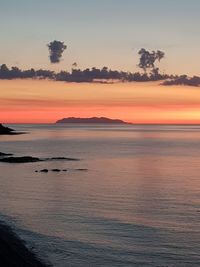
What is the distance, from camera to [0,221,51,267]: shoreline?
23.1m

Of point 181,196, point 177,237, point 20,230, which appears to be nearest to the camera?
point 177,237

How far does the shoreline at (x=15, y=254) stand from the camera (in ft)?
75.7

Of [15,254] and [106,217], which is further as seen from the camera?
[106,217]

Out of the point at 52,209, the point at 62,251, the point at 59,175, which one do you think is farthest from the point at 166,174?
the point at 62,251

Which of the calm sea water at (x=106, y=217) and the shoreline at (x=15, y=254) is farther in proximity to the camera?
the calm sea water at (x=106, y=217)

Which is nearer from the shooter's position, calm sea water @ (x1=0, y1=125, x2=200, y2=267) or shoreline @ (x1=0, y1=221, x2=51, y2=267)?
shoreline @ (x1=0, y1=221, x2=51, y2=267)

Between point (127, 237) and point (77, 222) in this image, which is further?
point (77, 222)

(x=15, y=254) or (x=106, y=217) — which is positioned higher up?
(x=15, y=254)

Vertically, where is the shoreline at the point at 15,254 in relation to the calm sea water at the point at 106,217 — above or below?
above

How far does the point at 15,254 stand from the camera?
24.6 metres

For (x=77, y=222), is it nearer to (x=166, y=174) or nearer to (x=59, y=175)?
(x=59, y=175)

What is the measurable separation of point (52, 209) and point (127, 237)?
1225 cm

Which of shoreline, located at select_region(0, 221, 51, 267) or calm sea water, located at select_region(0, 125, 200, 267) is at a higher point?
shoreline, located at select_region(0, 221, 51, 267)

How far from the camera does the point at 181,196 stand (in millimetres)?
49688
